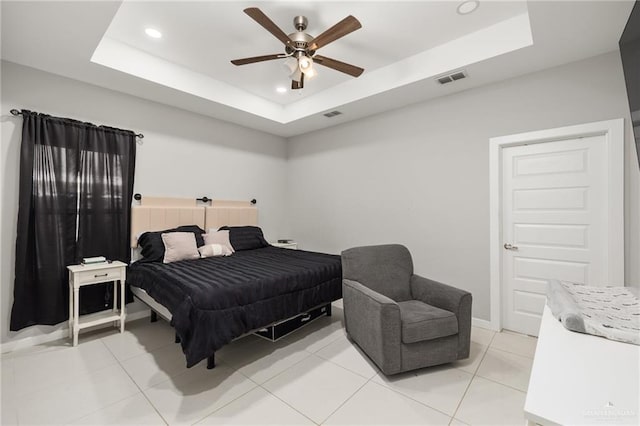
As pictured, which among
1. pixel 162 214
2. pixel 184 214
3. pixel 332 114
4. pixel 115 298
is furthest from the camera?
pixel 332 114

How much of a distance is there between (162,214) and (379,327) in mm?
3082

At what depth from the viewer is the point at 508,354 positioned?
2.54m

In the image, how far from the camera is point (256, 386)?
211 centimetres

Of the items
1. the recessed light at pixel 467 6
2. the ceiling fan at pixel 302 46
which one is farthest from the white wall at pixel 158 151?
the recessed light at pixel 467 6

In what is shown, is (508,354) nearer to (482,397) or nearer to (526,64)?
(482,397)

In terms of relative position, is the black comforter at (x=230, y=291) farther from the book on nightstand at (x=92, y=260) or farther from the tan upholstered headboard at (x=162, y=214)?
the tan upholstered headboard at (x=162, y=214)

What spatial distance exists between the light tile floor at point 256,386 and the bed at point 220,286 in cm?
28

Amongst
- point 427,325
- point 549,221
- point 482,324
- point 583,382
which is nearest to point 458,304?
point 427,325

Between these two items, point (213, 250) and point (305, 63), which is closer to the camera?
point (305, 63)

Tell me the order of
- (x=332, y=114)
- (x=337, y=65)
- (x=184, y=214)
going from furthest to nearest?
(x=332, y=114), (x=184, y=214), (x=337, y=65)

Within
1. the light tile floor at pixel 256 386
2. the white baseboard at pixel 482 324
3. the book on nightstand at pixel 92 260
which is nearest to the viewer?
the light tile floor at pixel 256 386

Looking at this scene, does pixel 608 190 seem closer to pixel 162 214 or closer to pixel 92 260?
pixel 162 214

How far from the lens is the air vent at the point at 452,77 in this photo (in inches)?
114

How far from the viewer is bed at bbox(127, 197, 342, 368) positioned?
2.04 metres
